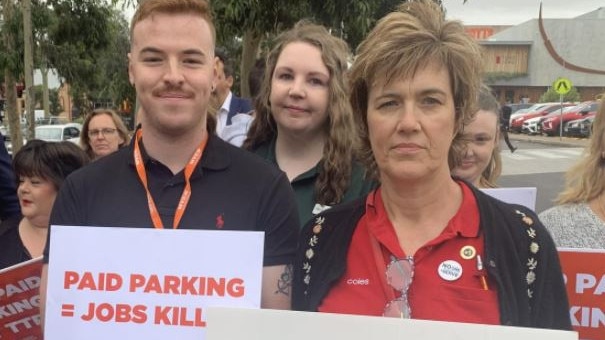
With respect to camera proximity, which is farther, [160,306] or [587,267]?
[587,267]

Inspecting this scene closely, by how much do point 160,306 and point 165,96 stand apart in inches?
25.6

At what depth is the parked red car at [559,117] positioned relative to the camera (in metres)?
29.1

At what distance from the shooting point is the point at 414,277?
1.78 meters

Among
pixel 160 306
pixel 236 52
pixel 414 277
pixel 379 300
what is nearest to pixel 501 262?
pixel 414 277

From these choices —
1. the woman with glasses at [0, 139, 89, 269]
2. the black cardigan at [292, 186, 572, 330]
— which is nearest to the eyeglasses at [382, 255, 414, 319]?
the black cardigan at [292, 186, 572, 330]

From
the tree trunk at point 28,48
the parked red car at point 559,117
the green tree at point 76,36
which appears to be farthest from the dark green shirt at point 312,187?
the parked red car at point 559,117

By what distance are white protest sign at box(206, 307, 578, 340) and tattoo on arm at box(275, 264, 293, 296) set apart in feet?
0.88

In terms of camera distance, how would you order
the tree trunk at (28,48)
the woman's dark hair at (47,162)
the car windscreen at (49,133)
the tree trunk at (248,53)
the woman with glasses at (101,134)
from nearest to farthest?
the woman's dark hair at (47,162) < the woman with glasses at (101,134) < the tree trunk at (248,53) < the tree trunk at (28,48) < the car windscreen at (49,133)

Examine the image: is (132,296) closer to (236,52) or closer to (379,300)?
(379,300)

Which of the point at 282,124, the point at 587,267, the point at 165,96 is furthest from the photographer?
the point at 282,124

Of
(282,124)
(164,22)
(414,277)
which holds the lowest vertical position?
(414,277)

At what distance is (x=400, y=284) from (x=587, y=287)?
40.0 inches

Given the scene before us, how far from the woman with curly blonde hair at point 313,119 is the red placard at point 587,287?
0.90 metres

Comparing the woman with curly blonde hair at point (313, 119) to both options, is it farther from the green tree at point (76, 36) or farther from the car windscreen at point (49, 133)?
the car windscreen at point (49, 133)
